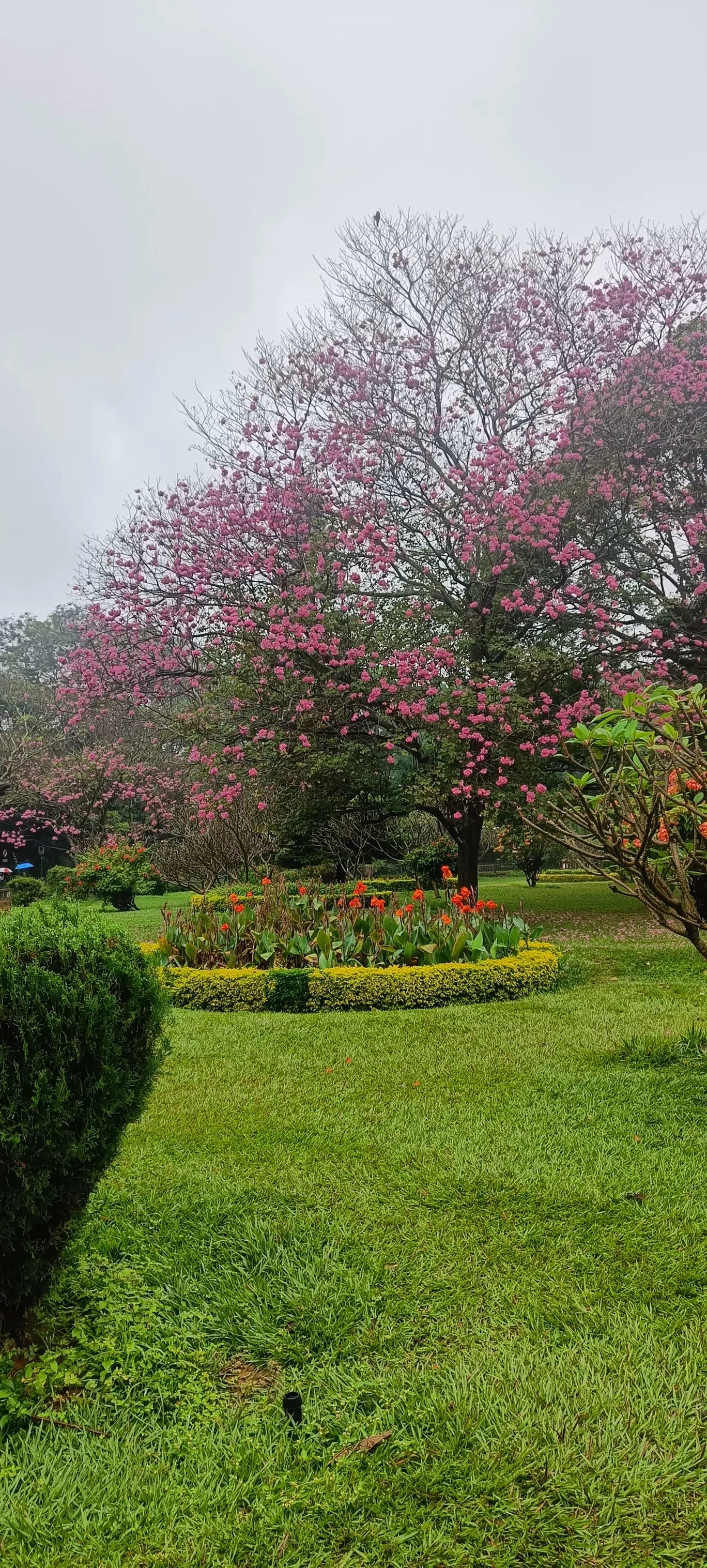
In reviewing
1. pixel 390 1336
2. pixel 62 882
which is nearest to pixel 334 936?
pixel 390 1336

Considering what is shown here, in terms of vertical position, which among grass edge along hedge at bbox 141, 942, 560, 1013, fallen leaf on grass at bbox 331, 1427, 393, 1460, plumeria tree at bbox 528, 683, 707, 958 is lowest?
grass edge along hedge at bbox 141, 942, 560, 1013

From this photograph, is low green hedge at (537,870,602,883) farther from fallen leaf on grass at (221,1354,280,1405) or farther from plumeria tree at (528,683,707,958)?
fallen leaf on grass at (221,1354,280,1405)

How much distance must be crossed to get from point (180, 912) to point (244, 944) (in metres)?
1.03

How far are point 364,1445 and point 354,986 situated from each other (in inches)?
191

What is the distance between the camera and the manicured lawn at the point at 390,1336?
5.50ft

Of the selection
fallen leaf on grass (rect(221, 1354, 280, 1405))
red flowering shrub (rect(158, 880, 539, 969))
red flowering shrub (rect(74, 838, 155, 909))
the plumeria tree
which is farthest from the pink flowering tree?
fallen leaf on grass (rect(221, 1354, 280, 1405))

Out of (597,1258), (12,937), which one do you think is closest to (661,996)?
(597,1258)

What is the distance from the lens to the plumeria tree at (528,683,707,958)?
10.1 ft

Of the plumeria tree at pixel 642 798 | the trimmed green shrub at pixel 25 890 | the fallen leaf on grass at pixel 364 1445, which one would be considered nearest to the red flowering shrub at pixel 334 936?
the plumeria tree at pixel 642 798

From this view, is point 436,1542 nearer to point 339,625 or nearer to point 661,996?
point 661,996

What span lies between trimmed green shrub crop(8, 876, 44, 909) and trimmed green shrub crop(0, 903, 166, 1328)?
17.3m

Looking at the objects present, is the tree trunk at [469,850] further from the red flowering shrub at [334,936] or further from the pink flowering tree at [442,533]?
the red flowering shrub at [334,936]

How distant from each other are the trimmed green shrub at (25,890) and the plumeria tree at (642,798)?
17.2 meters

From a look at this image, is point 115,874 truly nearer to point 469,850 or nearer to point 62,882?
point 62,882
